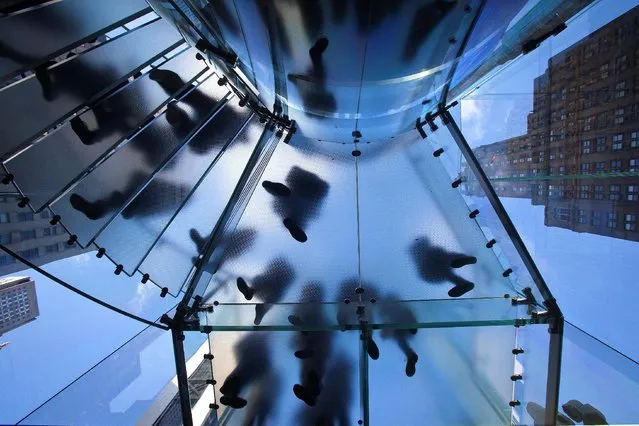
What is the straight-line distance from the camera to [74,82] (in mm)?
2682

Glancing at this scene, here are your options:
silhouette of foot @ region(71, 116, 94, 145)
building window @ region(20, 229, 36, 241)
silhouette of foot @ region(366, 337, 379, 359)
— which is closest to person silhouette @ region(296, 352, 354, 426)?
silhouette of foot @ region(366, 337, 379, 359)

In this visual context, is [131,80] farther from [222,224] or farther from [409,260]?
[409,260]

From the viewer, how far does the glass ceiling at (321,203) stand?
2457 mm

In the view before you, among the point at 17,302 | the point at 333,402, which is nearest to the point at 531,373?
the point at 333,402

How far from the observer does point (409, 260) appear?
344 centimetres

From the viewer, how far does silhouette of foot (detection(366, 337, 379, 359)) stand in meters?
2.63

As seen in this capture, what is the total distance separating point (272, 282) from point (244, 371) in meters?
0.79

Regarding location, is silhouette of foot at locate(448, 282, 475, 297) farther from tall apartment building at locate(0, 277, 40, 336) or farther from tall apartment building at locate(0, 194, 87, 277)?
tall apartment building at locate(0, 277, 40, 336)

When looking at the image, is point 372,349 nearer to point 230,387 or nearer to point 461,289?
point 461,289

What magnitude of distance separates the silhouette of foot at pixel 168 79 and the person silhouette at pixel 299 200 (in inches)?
46.6

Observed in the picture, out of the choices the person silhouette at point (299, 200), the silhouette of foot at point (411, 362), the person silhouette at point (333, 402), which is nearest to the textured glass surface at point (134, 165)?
the person silhouette at point (299, 200)

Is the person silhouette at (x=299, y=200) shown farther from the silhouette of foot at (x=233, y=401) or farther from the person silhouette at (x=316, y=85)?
the silhouette of foot at (x=233, y=401)

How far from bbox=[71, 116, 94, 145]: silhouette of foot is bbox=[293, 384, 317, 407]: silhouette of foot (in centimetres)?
265

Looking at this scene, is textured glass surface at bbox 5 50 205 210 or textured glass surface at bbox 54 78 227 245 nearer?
textured glass surface at bbox 5 50 205 210
